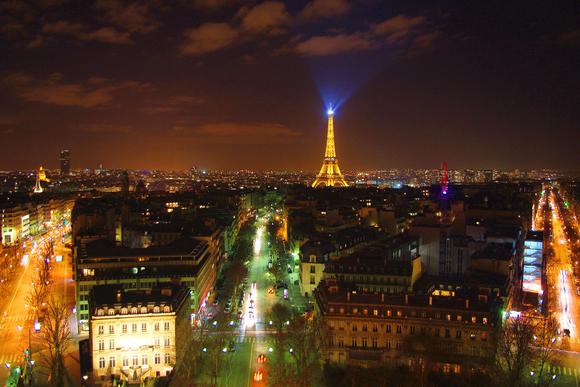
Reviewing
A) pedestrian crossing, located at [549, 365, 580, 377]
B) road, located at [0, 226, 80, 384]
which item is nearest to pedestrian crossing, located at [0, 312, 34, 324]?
road, located at [0, 226, 80, 384]

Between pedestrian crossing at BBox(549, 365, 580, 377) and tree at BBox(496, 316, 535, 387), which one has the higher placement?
tree at BBox(496, 316, 535, 387)

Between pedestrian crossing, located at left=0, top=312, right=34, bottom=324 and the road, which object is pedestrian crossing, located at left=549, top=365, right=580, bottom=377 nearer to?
the road

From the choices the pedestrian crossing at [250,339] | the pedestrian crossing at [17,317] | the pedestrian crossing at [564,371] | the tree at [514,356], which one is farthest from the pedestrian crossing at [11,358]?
the pedestrian crossing at [564,371]

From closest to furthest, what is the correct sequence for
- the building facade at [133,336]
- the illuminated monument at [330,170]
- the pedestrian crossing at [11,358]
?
the building facade at [133,336] → the pedestrian crossing at [11,358] → the illuminated monument at [330,170]

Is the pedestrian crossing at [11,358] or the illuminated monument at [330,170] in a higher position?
the illuminated monument at [330,170]

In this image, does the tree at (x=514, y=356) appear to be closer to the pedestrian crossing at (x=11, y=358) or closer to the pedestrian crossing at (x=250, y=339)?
the pedestrian crossing at (x=250, y=339)

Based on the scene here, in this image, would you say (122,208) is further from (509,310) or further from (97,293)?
(509,310)

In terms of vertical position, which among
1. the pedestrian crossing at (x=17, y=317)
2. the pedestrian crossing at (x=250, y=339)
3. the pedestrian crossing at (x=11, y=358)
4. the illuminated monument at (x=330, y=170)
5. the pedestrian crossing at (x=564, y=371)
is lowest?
the pedestrian crossing at (x=564, y=371)

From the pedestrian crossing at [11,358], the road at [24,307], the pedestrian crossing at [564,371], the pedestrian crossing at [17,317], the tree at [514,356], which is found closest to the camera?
the tree at [514,356]

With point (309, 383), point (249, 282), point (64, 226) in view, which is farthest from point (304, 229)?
point (64, 226)
